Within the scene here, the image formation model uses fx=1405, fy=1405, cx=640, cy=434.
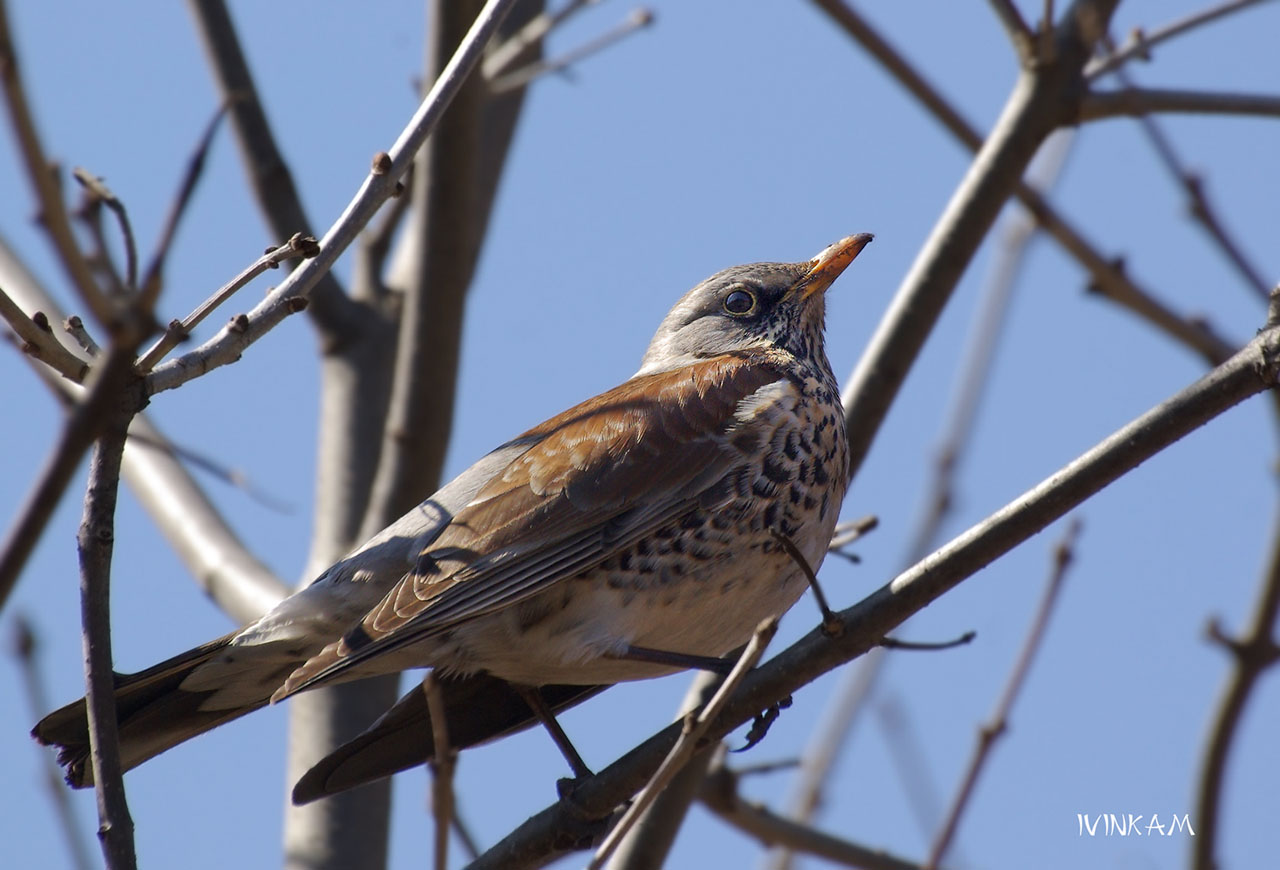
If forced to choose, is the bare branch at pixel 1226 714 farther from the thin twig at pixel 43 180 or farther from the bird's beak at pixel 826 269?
the thin twig at pixel 43 180

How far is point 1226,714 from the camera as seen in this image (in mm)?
3908

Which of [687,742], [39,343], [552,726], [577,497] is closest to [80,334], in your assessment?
[39,343]

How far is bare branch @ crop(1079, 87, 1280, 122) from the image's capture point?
205 inches

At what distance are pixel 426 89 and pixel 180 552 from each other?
2.26 metres

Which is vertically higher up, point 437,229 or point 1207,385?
point 437,229

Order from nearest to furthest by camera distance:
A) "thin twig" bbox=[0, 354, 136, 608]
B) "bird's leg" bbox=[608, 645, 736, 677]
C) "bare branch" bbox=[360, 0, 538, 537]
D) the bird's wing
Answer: "thin twig" bbox=[0, 354, 136, 608] → the bird's wing → "bird's leg" bbox=[608, 645, 736, 677] → "bare branch" bbox=[360, 0, 538, 537]

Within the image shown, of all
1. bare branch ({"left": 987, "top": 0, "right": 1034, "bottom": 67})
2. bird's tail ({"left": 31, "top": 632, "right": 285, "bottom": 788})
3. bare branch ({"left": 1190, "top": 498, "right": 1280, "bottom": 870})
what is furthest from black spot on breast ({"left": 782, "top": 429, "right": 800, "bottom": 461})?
bird's tail ({"left": 31, "top": 632, "right": 285, "bottom": 788})

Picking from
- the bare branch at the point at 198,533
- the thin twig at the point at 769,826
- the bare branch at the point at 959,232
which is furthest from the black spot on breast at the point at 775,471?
the bare branch at the point at 198,533

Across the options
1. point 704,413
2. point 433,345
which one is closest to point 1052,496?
point 704,413

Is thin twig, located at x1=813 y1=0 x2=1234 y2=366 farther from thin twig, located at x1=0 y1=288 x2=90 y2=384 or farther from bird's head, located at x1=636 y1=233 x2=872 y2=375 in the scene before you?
thin twig, located at x1=0 y1=288 x2=90 y2=384

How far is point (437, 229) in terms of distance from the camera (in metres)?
5.46

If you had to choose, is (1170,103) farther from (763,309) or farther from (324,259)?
(324,259)

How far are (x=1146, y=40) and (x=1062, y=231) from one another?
2.72 ft

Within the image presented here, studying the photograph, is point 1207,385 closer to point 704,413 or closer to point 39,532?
point 704,413
